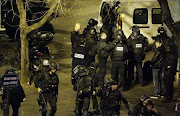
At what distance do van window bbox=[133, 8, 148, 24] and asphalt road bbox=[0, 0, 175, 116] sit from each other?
1.70 m

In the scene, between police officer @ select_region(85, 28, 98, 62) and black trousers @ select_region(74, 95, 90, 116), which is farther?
police officer @ select_region(85, 28, 98, 62)

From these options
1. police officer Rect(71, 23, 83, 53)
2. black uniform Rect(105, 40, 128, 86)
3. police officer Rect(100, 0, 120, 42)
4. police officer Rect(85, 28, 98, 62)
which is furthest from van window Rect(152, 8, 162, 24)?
black uniform Rect(105, 40, 128, 86)

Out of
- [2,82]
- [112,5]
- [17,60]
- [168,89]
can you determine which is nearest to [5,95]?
[2,82]

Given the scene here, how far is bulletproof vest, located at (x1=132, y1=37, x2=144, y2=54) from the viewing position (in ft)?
59.3

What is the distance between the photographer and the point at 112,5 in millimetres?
23516

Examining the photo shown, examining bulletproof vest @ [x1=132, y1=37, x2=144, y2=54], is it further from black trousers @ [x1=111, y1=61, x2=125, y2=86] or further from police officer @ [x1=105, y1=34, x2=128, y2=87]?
black trousers @ [x1=111, y1=61, x2=125, y2=86]

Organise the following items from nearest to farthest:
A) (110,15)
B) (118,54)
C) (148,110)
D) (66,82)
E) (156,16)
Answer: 1. (148,110)
2. (118,54)
3. (66,82)
4. (110,15)
5. (156,16)

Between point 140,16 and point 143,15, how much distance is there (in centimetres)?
15

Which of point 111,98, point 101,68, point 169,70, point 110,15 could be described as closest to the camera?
point 111,98

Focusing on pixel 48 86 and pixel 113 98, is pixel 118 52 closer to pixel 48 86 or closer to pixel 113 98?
pixel 48 86

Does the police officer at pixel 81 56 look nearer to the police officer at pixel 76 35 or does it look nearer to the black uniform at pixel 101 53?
the black uniform at pixel 101 53

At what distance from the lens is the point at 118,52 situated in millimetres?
17469

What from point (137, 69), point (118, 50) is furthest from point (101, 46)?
point (137, 69)

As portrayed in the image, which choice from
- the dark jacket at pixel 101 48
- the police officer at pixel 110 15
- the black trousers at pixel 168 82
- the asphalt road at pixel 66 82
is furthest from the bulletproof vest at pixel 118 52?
the police officer at pixel 110 15
